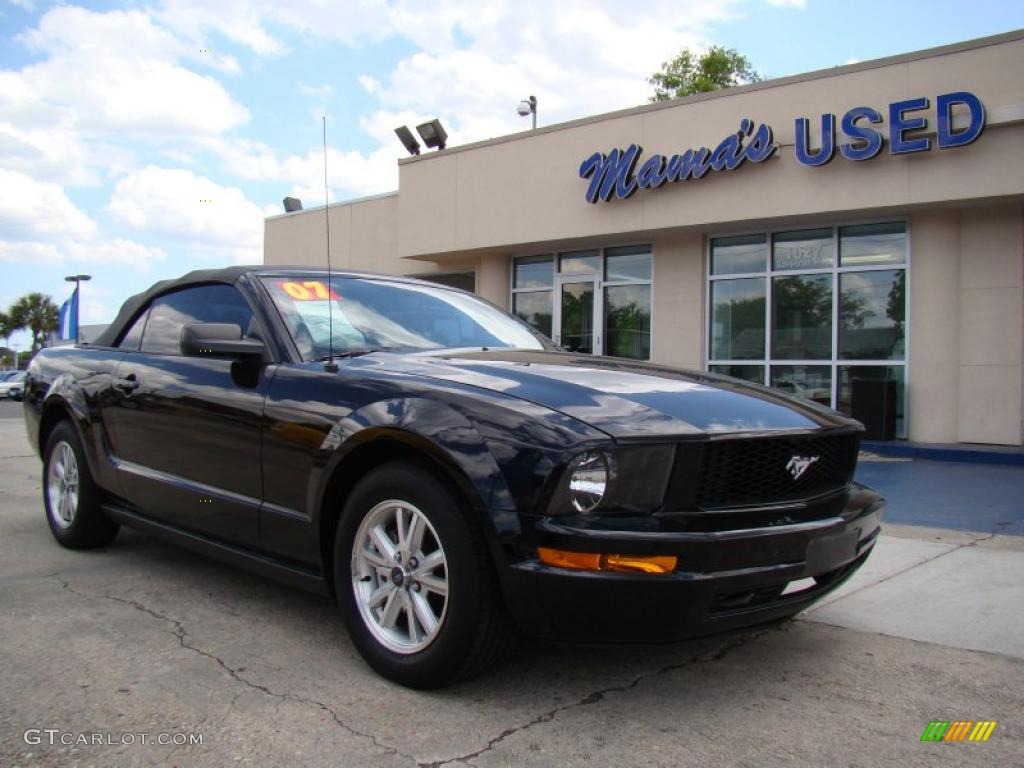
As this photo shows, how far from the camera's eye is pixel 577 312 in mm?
14758

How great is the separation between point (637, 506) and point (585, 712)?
2.45 ft

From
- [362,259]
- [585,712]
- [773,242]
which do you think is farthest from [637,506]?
[362,259]

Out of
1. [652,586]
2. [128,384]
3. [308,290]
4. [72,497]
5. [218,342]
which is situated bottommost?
[72,497]

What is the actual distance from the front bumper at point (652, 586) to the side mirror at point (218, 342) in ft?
5.18

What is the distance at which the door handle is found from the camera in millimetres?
4258

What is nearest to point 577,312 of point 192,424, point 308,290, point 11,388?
point 308,290

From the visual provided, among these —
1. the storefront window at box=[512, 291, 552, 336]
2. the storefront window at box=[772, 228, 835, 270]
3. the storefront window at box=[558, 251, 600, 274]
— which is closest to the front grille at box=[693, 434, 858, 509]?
the storefront window at box=[772, 228, 835, 270]

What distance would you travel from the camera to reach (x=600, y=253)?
14.5 meters

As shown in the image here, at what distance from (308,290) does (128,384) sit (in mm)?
1168

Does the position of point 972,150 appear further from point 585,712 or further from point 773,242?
point 585,712

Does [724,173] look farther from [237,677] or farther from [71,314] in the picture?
[71,314]

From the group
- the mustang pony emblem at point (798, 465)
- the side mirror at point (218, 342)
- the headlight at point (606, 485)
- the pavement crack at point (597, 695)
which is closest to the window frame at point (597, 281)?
the pavement crack at point (597, 695)

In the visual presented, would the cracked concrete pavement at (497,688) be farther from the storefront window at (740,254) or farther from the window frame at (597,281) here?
the window frame at (597,281)

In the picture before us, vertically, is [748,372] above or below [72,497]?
above
